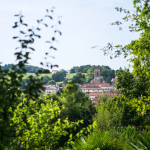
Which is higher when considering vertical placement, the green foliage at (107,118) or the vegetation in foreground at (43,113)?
the vegetation in foreground at (43,113)

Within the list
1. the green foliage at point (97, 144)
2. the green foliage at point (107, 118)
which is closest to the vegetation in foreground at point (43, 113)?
the green foliage at point (97, 144)

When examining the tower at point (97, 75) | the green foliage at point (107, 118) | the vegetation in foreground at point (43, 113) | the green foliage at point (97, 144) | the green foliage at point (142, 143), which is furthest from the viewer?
the tower at point (97, 75)

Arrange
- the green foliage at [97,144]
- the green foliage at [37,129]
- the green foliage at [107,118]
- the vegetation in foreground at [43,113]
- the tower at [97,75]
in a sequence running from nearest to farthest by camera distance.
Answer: the vegetation in foreground at [43,113] < the green foliage at [37,129] < the green foliage at [97,144] < the green foliage at [107,118] < the tower at [97,75]

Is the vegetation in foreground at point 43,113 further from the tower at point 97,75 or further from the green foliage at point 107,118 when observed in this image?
the tower at point 97,75

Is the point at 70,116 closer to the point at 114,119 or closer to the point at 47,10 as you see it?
the point at 114,119

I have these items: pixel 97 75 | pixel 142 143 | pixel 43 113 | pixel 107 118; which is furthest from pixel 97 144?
pixel 97 75

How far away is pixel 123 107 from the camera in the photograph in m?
19.4

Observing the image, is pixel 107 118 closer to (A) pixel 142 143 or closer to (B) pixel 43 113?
(A) pixel 142 143

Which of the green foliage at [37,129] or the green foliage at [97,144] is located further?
the green foliage at [97,144]

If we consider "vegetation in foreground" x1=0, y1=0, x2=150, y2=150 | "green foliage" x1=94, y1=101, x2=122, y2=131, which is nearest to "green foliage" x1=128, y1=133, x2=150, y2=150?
"vegetation in foreground" x1=0, y1=0, x2=150, y2=150

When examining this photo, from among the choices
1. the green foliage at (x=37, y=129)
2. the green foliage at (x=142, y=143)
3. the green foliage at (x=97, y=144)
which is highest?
the green foliage at (x=37, y=129)

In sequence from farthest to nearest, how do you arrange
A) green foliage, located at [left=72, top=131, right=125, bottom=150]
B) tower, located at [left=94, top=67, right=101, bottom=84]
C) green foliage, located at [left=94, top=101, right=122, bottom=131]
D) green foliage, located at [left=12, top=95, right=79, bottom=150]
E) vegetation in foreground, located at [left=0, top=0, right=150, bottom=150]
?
tower, located at [left=94, top=67, right=101, bottom=84], green foliage, located at [left=94, top=101, right=122, bottom=131], green foliage, located at [left=72, top=131, right=125, bottom=150], green foliage, located at [left=12, top=95, right=79, bottom=150], vegetation in foreground, located at [left=0, top=0, right=150, bottom=150]

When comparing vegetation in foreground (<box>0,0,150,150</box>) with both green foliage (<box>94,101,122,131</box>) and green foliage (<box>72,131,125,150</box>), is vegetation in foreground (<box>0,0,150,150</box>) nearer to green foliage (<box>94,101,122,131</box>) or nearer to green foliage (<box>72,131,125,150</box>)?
green foliage (<box>72,131,125,150</box>)


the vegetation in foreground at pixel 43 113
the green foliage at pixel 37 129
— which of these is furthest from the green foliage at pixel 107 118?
the green foliage at pixel 37 129
